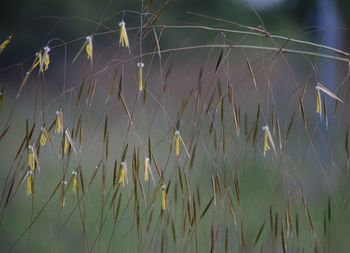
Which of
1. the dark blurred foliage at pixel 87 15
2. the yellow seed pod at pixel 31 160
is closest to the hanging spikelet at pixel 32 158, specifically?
the yellow seed pod at pixel 31 160

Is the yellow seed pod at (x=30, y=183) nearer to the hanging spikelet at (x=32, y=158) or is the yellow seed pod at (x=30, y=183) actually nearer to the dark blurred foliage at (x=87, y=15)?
the hanging spikelet at (x=32, y=158)

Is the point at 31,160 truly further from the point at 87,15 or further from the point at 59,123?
the point at 87,15

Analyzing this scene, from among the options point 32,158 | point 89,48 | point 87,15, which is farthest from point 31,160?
point 87,15

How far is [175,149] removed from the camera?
577mm

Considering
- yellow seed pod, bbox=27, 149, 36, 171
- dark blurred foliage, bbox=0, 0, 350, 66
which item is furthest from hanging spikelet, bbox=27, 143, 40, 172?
dark blurred foliage, bbox=0, 0, 350, 66

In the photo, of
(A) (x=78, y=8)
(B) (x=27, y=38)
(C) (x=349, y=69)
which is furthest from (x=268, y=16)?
(C) (x=349, y=69)

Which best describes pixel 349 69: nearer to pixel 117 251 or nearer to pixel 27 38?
pixel 117 251

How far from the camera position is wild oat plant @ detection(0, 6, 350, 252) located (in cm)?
59

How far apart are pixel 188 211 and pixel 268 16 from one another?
325cm

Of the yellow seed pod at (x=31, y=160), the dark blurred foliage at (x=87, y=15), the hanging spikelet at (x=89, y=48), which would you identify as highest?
the dark blurred foliage at (x=87, y=15)

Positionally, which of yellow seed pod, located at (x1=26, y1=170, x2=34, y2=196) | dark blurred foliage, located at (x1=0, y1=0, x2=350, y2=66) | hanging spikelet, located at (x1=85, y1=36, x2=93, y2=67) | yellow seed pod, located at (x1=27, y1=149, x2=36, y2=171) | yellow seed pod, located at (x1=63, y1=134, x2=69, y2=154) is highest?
dark blurred foliage, located at (x1=0, y1=0, x2=350, y2=66)

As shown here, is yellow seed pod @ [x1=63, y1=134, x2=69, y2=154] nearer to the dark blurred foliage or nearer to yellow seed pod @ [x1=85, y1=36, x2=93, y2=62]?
yellow seed pod @ [x1=85, y1=36, x2=93, y2=62]

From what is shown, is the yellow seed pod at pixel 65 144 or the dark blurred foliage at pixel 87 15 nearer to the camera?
the yellow seed pod at pixel 65 144

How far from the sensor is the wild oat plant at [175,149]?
587mm
